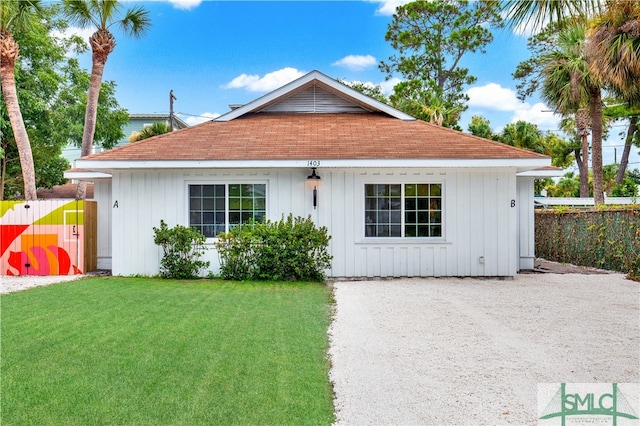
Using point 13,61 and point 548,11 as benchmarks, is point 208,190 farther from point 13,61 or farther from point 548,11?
point 13,61

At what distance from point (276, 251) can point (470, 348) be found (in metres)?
5.40

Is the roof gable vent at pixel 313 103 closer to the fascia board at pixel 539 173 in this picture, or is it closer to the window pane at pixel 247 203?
the window pane at pixel 247 203

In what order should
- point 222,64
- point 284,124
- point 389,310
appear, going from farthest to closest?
point 222,64 < point 284,124 < point 389,310

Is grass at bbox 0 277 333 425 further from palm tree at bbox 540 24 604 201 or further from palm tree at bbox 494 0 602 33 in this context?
palm tree at bbox 540 24 604 201

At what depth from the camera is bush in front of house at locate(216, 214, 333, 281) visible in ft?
32.3

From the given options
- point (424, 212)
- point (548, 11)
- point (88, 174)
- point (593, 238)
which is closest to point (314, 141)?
point (424, 212)

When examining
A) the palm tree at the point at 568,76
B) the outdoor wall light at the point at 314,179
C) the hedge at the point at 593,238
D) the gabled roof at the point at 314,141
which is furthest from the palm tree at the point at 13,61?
the palm tree at the point at 568,76

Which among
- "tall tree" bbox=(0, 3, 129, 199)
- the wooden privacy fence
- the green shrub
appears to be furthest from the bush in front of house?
"tall tree" bbox=(0, 3, 129, 199)

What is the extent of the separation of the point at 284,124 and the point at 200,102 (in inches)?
1111

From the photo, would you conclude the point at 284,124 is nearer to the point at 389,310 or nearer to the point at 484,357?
the point at 389,310

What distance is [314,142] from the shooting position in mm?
10883

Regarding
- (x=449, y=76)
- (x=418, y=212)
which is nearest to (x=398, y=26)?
(x=449, y=76)

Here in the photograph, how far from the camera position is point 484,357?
4867mm

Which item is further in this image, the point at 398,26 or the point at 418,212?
the point at 398,26
